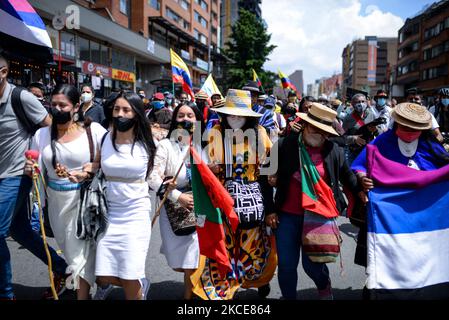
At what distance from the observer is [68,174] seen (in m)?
3.20

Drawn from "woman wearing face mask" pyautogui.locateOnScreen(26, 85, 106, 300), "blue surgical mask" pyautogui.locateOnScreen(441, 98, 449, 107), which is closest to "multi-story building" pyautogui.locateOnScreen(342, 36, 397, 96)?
"blue surgical mask" pyautogui.locateOnScreen(441, 98, 449, 107)

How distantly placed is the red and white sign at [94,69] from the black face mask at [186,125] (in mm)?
21027

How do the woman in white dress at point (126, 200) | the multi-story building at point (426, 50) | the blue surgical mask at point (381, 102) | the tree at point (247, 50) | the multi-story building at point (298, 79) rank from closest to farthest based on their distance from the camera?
the woman in white dress at point (126, 200)
the blue surgical mask at point (381, 102)
the multi-story building at point (298, 79)
the tree at point (247, 50)
the multi-story building at point (426, 50)

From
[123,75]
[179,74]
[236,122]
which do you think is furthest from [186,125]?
[123,75]

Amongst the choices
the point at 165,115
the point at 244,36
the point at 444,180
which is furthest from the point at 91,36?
the point at 444,180

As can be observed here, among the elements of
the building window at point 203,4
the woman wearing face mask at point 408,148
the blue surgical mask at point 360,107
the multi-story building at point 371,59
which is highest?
the multi-story building at point 371,59

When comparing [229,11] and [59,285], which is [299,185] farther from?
[229,11]

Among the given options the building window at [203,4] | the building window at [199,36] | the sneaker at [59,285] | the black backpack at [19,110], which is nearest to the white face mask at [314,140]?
the black backpack at [19,110]

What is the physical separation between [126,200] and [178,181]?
57 cm

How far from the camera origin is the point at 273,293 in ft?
13.6

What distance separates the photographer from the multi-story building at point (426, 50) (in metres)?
53.3

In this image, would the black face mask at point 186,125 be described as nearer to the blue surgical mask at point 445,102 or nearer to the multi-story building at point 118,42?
the blue surgical mask at point 445,102
